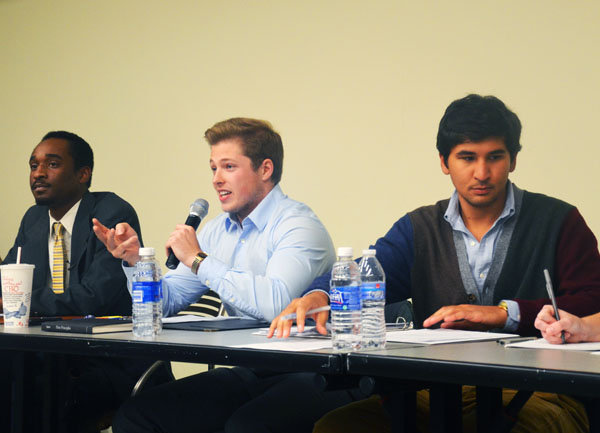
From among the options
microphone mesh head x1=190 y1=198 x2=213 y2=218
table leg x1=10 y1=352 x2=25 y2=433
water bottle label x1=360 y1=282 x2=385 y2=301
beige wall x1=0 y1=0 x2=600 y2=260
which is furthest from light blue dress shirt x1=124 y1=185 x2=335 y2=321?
beige wall x1=0 y1=0 x2=600 y2=260

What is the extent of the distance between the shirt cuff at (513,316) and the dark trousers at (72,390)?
115 cm

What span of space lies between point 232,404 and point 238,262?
61 centimetres

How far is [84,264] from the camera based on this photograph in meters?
2.78

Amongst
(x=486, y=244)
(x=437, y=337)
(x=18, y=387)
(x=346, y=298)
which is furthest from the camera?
(x=486, y=244)

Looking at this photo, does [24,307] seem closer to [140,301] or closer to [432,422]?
[140,301]

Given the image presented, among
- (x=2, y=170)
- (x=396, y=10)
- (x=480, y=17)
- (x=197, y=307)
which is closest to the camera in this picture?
(x=197, y=307)

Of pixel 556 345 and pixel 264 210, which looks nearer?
pixel 556 345

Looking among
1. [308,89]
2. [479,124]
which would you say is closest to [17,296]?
[479,124]

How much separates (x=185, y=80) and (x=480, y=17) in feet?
5.49

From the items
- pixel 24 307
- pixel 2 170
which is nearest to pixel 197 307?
pixel 24 307

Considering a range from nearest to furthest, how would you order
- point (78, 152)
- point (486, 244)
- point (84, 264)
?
point (486, 244)
point (84, 264)
point (78, 152)

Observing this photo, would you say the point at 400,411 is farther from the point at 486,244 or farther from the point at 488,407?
the point at 486,244

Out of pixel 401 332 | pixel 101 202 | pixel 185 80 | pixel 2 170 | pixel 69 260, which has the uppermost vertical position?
pixel 185 80

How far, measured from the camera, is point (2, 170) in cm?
479
